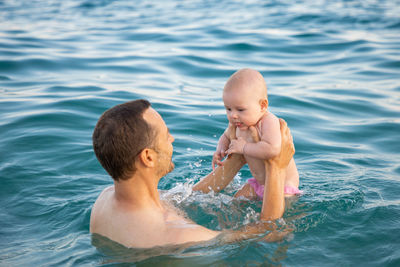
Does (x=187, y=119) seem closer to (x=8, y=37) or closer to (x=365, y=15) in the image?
(x=8, y=37)

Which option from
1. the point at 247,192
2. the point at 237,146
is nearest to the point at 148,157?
the point at 237,146

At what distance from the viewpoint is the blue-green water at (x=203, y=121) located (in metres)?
3.85

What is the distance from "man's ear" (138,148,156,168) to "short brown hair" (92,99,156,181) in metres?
0.03

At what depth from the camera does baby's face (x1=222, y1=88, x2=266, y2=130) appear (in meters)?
3.85

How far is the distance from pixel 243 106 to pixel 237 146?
372 millimetres

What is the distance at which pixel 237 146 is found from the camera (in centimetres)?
→ 405

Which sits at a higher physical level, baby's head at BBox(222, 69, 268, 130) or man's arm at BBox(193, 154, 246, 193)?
baby's head at BBox(222, 69, 268, 130)

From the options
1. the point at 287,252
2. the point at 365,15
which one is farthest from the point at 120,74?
the point at 365,15

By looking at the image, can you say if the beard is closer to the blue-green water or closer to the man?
the man

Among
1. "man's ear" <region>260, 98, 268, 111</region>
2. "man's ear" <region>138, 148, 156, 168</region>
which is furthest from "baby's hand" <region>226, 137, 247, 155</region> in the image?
"man's ear" <region>138, 148, 156, 168</region>

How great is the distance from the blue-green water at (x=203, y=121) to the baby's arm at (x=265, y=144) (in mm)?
600

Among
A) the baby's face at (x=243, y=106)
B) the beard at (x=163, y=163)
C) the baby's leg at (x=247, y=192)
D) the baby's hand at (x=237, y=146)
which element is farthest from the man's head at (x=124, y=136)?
the baby's leg at (x=247, y=192)

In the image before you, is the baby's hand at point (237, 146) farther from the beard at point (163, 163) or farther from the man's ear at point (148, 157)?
the man's ear at point (148, 157)

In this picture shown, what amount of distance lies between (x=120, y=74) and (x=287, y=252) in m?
6.81
